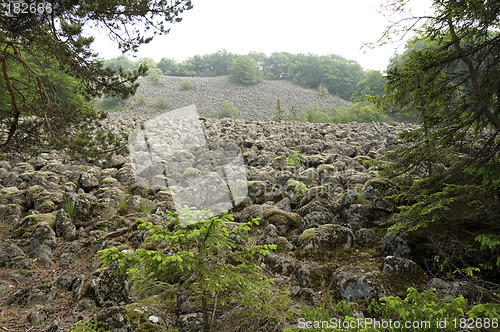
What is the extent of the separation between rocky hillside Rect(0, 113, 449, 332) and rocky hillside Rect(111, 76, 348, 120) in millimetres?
37421

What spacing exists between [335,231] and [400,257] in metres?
1.03

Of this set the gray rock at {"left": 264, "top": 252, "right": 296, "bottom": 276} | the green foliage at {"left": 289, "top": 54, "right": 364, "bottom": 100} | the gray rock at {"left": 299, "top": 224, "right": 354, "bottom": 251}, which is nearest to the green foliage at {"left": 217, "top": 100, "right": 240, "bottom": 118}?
the green foliage at {"left": 289, "top": 54, "right": 364, "bottom": 100}

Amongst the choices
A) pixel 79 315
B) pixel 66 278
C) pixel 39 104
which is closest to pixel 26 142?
pixel 39 104

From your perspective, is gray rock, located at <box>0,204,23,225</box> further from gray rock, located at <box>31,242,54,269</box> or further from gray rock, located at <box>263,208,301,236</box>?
gray rock, located at <box>263,208,301,236</box>

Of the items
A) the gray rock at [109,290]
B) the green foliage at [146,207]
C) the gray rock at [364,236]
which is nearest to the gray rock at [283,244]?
the gray rock at [364,236]

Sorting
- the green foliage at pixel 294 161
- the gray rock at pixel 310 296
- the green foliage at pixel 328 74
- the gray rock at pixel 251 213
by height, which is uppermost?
the green foliage at pixel 328 74

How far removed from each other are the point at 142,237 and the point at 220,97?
5223cm

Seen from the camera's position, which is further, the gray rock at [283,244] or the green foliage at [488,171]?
the gray rock at [283,244]

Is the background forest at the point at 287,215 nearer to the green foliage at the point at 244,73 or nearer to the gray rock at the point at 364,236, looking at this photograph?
the gray rock at the point at 364,236

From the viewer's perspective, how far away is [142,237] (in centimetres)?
508

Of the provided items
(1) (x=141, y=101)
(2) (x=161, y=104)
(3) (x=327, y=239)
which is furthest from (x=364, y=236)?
(2) (x=161, y=104)

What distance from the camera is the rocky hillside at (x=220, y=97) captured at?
4773 centimetres

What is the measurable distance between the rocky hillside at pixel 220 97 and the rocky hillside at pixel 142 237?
3742cm

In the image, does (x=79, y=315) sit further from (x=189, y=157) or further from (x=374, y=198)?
(x=189, y=157)
